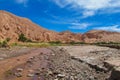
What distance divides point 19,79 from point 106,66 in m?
6.05

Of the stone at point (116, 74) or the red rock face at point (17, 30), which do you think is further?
the red rock face at point (17, 30)

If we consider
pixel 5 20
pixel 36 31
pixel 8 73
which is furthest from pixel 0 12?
pixel 8 73

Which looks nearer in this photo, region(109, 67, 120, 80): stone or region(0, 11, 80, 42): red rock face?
region(109, 67, 120, 80): stone

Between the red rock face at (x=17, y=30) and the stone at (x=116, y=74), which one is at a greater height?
the red rock face at (x=17, y=30)

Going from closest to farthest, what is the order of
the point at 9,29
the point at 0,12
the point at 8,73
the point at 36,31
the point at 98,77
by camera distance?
1. the point at 98,77
2. the point at 8,73
3. the point at 9,29
4. the point at 0,12
5. the point at 36,31

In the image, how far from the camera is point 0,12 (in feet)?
561

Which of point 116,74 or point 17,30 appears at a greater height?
point 17,30

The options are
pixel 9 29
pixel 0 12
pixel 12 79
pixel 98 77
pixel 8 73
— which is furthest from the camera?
pixel 0 12

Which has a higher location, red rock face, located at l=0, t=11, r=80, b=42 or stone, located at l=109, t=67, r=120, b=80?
red rock face, located at l=0, t=11, r=80, b=42

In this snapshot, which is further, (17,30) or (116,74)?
(17,30)

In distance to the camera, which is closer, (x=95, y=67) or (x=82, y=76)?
(x=82, y=76)

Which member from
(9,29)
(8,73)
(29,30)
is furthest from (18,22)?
(8,73)

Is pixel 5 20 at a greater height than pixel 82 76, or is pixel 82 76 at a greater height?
pixel 5 20

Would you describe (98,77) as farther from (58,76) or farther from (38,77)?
(38,77)
